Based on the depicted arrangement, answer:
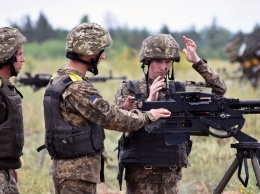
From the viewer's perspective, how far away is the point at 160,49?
566 centimetres

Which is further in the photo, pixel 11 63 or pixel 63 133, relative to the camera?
pixel 11 63

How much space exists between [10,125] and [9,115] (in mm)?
80

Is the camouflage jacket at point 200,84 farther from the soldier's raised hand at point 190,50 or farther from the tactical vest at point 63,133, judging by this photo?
the tactical vest at point 63,133

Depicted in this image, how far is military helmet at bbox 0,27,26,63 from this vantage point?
5.20 m

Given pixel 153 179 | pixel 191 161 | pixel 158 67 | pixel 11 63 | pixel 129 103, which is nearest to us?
pixel 11 63

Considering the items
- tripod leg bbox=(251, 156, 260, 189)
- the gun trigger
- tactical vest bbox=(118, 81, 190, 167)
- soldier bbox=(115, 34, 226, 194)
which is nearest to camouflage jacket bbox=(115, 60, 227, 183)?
soldier bbox=(115, 34, 226, 194)

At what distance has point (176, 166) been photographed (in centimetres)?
545

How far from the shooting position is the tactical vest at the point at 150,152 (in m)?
5.43

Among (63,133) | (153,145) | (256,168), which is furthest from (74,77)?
(256,168)

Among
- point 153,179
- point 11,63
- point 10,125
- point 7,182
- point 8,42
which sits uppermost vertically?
point 8,42

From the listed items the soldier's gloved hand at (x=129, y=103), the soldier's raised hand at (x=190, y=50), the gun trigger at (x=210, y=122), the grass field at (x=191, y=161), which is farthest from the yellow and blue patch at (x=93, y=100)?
the grass field at (x=191, y=161)

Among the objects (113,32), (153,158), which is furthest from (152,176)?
(113,32)

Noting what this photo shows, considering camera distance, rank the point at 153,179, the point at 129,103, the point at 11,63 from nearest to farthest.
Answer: the point at 11,63, the point at 129,103, the point at 153,179

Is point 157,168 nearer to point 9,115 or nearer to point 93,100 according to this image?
point 93,100
